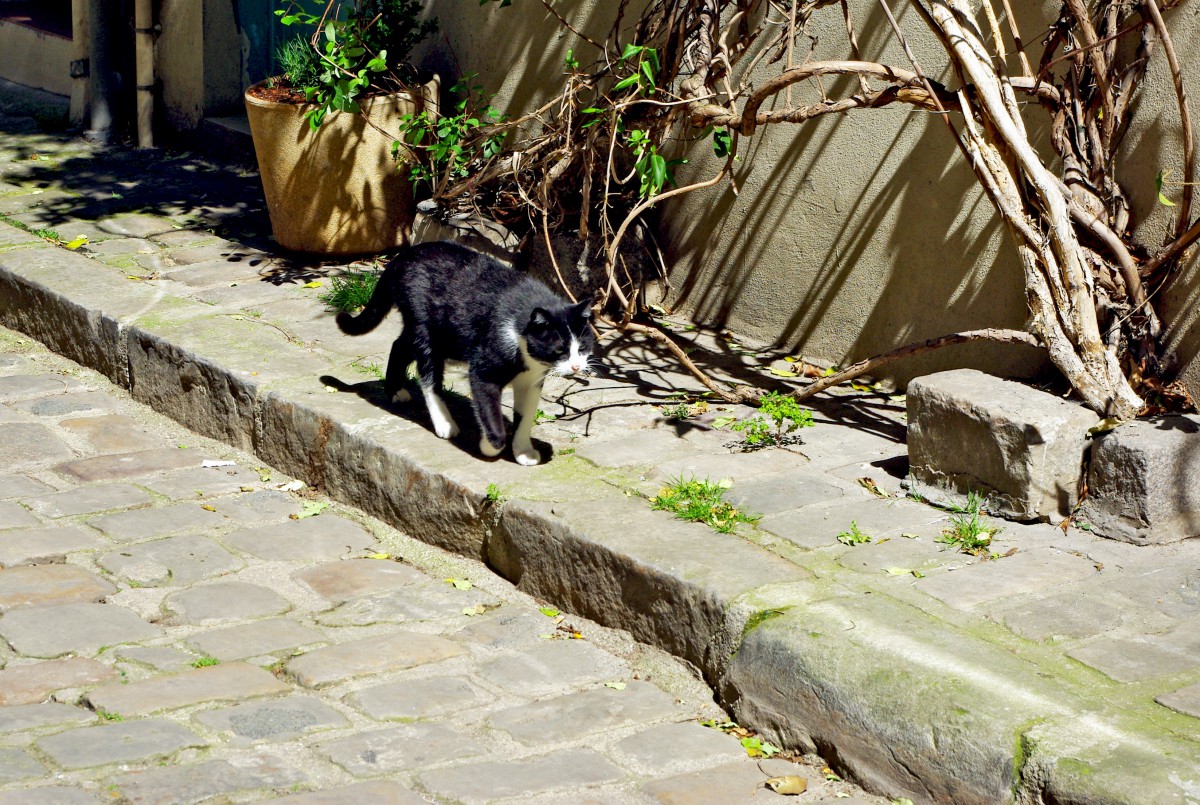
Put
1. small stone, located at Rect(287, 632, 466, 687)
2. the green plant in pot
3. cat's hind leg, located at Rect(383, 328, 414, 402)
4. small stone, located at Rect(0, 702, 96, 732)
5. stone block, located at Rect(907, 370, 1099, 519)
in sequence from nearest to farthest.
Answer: small stone, located at Rect(0, 702, 96, 732)
small stone, located at Rect(287, 632, 466, 687)
stone block, located at Rect(907, 370, 1099, 519)
cat's hind leg, located at Rect(383, 328, 414, 402)
the green plant in pot

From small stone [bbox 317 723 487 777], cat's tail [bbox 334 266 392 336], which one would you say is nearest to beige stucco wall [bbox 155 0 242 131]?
cat's tail [bbox 334 266 392 336]

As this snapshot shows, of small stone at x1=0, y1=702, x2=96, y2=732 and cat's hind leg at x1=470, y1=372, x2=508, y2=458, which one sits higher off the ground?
cat's hind leg at x1=470, y1=372, x2=508, y2=458

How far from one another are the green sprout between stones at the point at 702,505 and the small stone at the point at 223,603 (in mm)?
1204

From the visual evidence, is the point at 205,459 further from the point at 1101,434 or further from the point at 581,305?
the point at 1101,434

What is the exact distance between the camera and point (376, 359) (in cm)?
569

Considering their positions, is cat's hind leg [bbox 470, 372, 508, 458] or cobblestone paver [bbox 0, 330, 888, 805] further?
cat's hind leg [bbox 470, 372, 508, 458]

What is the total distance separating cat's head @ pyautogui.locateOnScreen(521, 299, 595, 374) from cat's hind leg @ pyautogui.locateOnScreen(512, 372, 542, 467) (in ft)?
0.44

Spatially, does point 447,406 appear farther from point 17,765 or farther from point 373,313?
point 17,765

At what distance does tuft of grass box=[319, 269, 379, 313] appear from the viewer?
6.25m

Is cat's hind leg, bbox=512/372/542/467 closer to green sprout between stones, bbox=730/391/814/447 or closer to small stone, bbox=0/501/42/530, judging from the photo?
green sprout between stones, bbox=730/391/814/447

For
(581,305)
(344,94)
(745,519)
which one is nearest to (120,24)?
(344,94)

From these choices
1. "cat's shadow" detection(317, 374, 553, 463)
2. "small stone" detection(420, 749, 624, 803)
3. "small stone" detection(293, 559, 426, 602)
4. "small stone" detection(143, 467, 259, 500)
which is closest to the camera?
"small stone" detection(420, 749, 624, 803)

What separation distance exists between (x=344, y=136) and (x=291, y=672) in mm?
4030

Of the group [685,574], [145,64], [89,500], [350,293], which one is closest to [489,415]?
[685,574]
